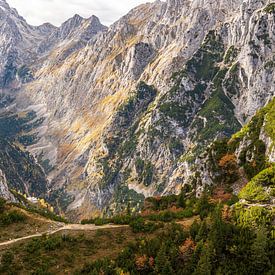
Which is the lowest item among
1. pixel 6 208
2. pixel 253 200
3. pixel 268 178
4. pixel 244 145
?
pixel 6 208

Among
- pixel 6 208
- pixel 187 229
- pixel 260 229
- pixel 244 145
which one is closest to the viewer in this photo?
pixel 260 229

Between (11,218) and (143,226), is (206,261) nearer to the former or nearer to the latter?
(143,226)

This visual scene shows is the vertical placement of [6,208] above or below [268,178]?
below

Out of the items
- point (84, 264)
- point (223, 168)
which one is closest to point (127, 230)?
point (84, 264)

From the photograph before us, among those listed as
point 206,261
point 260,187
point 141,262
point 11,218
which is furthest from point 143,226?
point 11,218

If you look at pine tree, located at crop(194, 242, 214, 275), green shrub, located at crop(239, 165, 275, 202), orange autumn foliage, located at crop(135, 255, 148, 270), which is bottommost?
orange autumn foliage, located at crop(135, 255, 148, 270)

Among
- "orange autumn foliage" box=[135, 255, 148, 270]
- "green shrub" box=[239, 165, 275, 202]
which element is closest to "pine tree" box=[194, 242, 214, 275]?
"orange autumn foliage" box=[135, 255, 148, 270]

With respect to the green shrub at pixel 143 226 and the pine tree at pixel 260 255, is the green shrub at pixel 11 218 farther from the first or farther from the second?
the pine tree at pixel 260 255

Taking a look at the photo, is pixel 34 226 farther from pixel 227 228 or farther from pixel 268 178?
pixel 268 178

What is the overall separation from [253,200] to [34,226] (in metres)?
48.8

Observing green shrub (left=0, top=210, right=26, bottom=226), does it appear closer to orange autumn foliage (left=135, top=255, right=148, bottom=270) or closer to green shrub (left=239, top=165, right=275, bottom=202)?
orange autumn foliage (left=135, top=255, right=148, bottom=270)

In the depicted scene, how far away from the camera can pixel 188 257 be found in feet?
223

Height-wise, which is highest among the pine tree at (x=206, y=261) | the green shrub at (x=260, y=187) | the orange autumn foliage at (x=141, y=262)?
the green shrub at (x=260, y=187)

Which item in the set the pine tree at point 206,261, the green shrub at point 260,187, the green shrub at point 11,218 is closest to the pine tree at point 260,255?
the pine tree at point 206,261
